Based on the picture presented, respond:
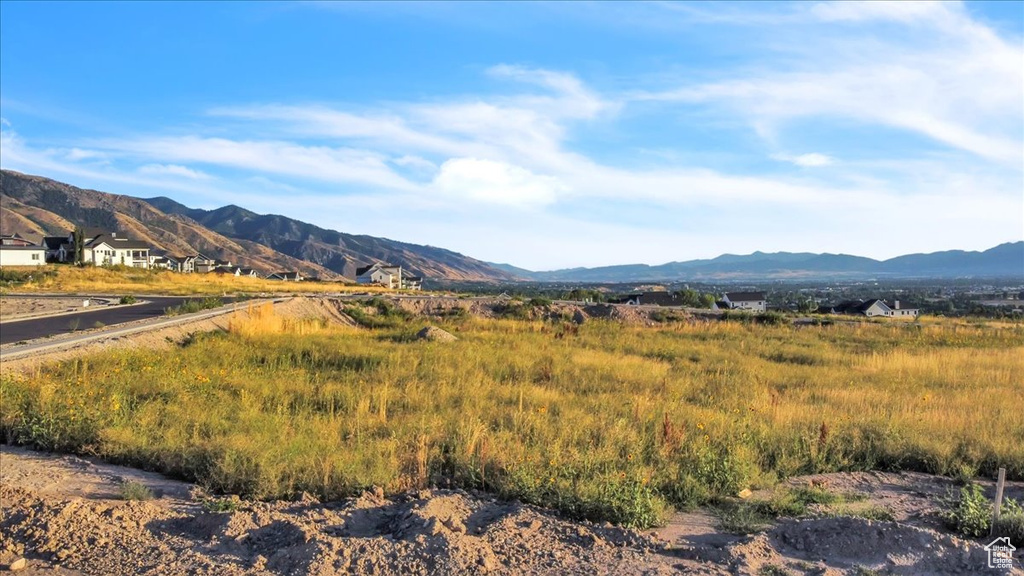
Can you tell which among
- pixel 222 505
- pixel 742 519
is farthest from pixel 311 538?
pixel 742 519

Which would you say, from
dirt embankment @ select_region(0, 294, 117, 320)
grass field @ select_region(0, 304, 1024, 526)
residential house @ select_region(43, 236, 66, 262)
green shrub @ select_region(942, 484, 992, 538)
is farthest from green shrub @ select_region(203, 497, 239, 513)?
residential house @ select_region(43, 236, 66, 262)

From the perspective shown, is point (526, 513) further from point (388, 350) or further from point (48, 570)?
point (388, 350)

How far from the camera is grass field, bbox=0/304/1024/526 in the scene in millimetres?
6715

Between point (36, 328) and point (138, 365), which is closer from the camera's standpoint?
point (138, 365)

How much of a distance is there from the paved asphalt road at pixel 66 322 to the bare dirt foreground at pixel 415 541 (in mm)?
13952

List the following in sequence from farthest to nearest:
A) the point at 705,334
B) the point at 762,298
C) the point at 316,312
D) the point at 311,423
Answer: the point at 762,298, the point at 316,312, the point at 705,334, the point at 311,423

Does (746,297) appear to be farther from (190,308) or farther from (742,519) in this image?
(742,519)

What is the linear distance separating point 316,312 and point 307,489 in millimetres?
26059

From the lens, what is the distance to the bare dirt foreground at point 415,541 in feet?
15.7

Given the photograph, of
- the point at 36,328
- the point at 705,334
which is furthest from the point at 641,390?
the point at 36,328

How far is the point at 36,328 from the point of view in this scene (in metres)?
19.7

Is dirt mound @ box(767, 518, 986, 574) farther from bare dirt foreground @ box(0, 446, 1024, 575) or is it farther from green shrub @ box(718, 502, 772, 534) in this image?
green shrub @ box(718, 502, 772, 534)

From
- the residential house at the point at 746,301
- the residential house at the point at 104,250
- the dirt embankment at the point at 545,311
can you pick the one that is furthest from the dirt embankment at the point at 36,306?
the residential house at the point at 746,301

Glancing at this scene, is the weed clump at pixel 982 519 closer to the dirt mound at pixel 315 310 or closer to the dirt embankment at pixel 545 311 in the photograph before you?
the dirt mound at pixel 315 310
